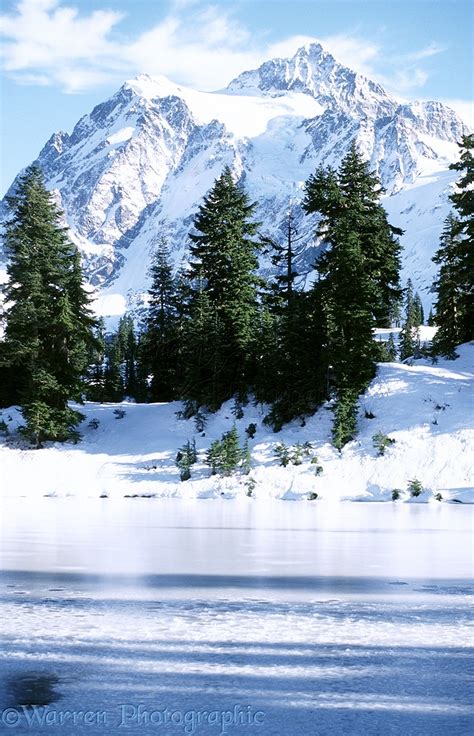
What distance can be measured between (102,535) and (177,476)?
15054mm

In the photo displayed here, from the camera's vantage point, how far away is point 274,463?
28688mm

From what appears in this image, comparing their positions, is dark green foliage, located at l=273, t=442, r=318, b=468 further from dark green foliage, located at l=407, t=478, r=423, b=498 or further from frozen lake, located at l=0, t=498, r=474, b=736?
frozen lake, located at l=0, t=498, r=474, b=736

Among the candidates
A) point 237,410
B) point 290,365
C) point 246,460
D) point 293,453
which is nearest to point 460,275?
point 290,365

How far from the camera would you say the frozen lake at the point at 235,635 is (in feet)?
13.8

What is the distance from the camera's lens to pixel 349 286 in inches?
1278

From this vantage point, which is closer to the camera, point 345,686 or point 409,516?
point 345,686

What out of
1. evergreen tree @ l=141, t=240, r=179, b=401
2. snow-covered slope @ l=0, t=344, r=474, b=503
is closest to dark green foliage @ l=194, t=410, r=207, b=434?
snow-covered slope @ l=0, t=344, r=474, b=503

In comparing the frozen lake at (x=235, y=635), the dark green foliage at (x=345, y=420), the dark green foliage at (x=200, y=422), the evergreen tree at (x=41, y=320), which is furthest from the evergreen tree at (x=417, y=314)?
the frozen lake at (x=235, y=635)

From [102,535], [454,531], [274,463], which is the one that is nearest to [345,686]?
[102,535]

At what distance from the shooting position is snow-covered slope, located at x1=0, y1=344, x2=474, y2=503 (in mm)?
26188

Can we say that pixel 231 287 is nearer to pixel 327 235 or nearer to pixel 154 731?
pixel 327 235

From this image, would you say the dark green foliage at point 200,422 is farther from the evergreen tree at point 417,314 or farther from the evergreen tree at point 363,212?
the evergreen tree at point 417,314

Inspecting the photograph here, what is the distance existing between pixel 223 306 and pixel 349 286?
8547 millimetres

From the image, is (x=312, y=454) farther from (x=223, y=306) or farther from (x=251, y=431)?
(x=223, y=306)
